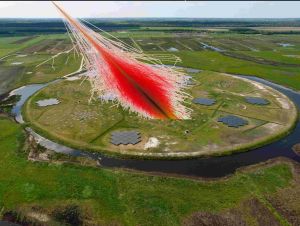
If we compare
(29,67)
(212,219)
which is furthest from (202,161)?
(29,67)

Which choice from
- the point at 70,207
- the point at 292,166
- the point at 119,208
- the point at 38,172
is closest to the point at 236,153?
the point at 292,166

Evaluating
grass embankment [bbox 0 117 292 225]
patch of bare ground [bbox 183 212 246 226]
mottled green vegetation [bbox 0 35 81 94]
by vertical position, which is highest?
patch of bare ground [bbox 183 212 246 226]

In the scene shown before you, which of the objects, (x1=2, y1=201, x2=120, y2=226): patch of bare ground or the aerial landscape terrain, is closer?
(x1=2, y1=201, x2=120, y2=226): patch of bare ground

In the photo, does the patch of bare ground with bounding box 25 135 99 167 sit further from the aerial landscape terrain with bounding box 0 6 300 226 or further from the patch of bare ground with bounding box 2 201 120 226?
the patch of bare ground with bounding box 2 201 120 226

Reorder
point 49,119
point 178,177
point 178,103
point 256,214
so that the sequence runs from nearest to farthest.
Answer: point 178,103 < point 256,214 < point 178,177 < point 49,119

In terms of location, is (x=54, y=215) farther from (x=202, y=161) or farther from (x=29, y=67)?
(x=29, y=67)

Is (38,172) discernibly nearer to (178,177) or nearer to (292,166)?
(178,177)

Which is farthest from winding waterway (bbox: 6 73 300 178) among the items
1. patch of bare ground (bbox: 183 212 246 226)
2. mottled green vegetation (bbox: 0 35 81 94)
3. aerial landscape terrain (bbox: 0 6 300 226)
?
mottled green vegetation (bbox: 0 35 81 94)
